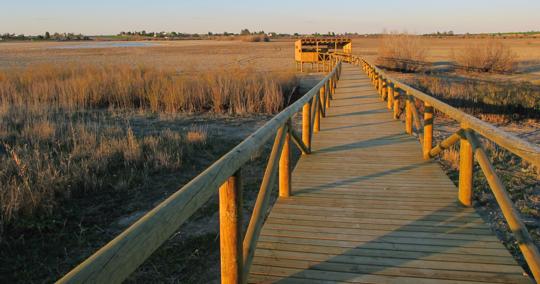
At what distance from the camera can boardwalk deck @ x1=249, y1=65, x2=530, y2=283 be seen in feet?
9.61

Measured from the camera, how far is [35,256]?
5016mm

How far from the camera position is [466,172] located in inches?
161

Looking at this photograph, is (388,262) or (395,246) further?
(395,246)

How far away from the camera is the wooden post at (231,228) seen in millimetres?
2416

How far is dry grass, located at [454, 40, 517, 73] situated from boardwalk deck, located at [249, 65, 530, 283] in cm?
2875

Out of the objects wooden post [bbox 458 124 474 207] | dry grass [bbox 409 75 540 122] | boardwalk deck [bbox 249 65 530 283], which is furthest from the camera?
dry grass [bbox 409 75 540 122]

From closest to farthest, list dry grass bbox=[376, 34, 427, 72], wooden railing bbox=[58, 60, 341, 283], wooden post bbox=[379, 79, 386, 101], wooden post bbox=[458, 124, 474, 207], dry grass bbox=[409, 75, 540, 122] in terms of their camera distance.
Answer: wooden railing bbox=[58, 60, 341, 283] < wooden post bbox=[458, 124, 474, 207] < wooden post bbox=[379, 79, 386, 101] < dry grass bbox=[409, 75, 540, 122] < dry grass bbox=[376, 34, 427, 72]

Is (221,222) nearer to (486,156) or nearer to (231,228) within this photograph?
(231,228)

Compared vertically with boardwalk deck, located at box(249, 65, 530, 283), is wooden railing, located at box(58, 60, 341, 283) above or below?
above

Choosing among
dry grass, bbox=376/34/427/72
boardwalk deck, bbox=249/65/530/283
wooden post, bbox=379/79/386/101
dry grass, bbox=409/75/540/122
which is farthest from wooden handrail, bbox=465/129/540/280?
dry grass, bbox=376/34/427/72

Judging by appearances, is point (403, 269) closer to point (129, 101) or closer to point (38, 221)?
point (38, 221)

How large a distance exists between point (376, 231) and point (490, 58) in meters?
31.7

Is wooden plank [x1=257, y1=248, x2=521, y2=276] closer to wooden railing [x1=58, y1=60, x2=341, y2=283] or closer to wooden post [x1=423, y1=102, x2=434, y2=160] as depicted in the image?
wooden railing [x1=58, y1=60, x2=341, y2=283]

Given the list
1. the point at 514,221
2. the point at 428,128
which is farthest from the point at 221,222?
the point at 428,128
